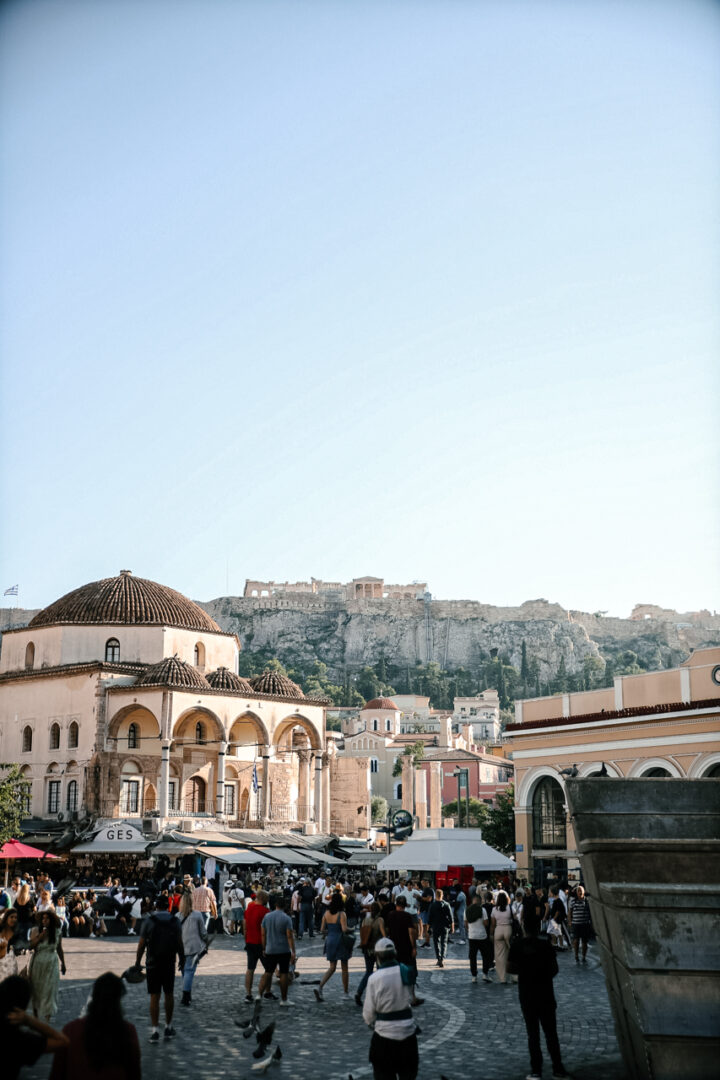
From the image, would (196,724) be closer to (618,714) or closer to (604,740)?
(604,740)

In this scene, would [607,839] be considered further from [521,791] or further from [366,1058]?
[521,791]

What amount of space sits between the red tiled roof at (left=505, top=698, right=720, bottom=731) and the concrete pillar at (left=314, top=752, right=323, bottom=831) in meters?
16.7

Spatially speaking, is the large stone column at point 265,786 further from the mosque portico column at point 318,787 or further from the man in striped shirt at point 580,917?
the man in striped shirt at point 580,917

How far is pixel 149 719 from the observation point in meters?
46.5

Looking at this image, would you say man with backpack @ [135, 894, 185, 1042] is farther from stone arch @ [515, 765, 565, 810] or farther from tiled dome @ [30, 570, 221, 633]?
tiled dome @ [30, 570, 221, 633]

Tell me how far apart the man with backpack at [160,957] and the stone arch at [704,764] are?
65.6 ft

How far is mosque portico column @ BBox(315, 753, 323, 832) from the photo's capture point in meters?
49.8

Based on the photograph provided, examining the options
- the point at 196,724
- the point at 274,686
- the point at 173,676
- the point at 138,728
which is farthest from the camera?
the point at 274,686

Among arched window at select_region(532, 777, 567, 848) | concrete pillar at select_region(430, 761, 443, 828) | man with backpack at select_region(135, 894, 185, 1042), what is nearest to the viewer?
man with backpack at select_region(135, 894, 185, 1042)

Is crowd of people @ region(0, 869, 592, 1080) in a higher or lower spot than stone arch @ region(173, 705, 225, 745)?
lower

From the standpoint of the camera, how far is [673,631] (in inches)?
7180

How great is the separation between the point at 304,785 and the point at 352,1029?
42032 millimetres

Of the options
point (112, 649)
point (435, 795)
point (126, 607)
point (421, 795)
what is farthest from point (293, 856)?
point (435, 795)

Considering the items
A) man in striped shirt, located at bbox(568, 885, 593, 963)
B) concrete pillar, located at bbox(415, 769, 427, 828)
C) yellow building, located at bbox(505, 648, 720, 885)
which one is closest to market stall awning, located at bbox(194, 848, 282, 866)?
yellow building, located at bbox(505, 648, 720, 885)
